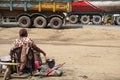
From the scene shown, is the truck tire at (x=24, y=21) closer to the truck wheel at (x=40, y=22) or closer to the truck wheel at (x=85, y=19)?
the truck wheel at (x=40, y=22)

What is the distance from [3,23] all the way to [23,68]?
66.9 ft

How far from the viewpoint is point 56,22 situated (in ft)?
92.9

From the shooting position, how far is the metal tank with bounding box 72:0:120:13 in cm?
3397

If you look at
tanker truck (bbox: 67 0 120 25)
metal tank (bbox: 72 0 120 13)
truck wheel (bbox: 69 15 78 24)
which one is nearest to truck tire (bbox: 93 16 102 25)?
tanker truck (bbox: 67 0 120 25)

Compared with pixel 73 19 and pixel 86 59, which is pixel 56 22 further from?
pixel 86 59

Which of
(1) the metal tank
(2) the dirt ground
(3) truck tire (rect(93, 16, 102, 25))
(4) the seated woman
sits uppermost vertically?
Result: (1) the metal tank

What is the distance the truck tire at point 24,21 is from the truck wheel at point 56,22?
176 centimetres

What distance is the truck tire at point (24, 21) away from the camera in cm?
2827

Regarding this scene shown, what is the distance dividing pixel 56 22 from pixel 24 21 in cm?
247

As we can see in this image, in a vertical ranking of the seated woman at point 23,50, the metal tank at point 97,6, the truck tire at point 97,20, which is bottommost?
the truck tire at point 97,20

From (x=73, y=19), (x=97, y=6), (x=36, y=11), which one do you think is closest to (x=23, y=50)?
(x=36, y=11)

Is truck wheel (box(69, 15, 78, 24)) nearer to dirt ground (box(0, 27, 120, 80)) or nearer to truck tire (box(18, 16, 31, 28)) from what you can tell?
truck tire (box(18, 16, 31, 28))

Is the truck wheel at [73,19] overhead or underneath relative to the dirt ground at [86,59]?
overhead

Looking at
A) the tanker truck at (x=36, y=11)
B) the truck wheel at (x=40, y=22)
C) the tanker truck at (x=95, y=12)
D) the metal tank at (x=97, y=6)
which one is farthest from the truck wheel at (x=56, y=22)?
the metal tank at (x=97, y=6)
